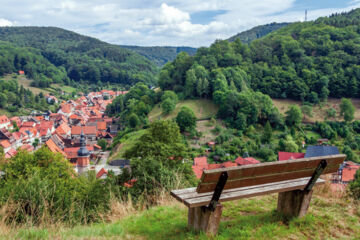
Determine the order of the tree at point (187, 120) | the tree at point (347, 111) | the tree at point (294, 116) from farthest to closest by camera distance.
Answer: the tree at point (347, 111) < the tree at point (294, 116) < the tree at point (187, 120)

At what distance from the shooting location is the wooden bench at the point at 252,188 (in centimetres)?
321

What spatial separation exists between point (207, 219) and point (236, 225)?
2.10 ft

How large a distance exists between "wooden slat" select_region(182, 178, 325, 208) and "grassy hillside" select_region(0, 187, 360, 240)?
483mm

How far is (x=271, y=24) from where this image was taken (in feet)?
589

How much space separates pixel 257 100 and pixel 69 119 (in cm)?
4123

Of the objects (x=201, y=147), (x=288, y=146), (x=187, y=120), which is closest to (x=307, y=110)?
(x=288, y=146)

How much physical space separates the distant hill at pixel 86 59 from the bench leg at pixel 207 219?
367 feet

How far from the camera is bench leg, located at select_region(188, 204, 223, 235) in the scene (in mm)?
3477

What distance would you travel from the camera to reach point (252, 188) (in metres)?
3.86

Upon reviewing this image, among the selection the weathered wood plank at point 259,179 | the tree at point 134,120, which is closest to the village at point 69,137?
the tree at point 134,120

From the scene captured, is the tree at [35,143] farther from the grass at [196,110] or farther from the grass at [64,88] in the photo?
the grass at [64,88]

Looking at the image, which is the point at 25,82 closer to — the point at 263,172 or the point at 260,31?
the point at 263,172

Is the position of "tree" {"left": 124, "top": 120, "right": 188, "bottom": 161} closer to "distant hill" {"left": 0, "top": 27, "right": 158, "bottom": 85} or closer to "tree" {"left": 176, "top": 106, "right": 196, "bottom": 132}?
"tree" {"left": 176, "top": 106, "right": 196, "bottom": 132}

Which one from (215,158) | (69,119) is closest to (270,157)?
(215,158)
